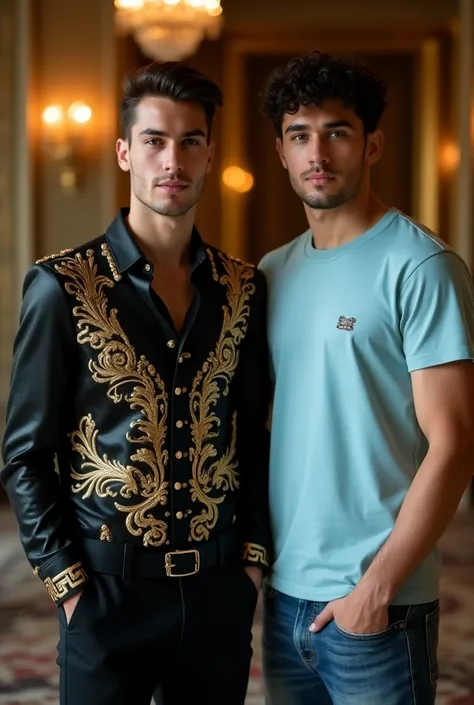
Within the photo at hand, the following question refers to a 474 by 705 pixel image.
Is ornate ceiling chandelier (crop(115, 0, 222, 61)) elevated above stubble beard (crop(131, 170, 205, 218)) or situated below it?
above

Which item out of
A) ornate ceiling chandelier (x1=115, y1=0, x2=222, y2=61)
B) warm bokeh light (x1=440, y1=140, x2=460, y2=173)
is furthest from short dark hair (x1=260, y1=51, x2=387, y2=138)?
warm bokeh light (x1=440, y1=140, x2=460, y2=173)

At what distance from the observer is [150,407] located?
1.73 m

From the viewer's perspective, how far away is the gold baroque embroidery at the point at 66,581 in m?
1.67

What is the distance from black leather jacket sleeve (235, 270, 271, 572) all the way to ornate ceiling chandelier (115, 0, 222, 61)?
3328 millimetres

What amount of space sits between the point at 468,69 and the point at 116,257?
431 cm

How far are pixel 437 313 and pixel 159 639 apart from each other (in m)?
0.78

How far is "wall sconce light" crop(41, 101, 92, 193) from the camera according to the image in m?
5.57

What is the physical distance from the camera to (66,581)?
1668 millimetres

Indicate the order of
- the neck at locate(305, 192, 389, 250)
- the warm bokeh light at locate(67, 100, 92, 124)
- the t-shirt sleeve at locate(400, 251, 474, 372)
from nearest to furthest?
1. the t-shirt sleeve at locate(400, 251, 474, 372)
2. the neck at locate(305, 192, 389, 250)
3. the warm bokeh light at locate(67, 100, 92, 124)

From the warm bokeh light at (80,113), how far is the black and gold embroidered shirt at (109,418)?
13.0 ft

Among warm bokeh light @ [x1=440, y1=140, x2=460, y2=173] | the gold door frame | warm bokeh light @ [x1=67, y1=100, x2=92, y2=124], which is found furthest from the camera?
the gold door frame

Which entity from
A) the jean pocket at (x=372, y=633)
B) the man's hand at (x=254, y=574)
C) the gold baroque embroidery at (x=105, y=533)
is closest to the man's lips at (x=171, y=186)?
the gold baroque embroidery at (x=105, y=533)

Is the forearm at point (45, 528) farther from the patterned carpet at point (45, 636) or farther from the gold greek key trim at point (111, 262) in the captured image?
the patterned carpet at point (45, 636)

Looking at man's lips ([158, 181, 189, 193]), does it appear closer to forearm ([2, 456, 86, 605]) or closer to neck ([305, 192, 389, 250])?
neck ([305, 192, 389, 250])
